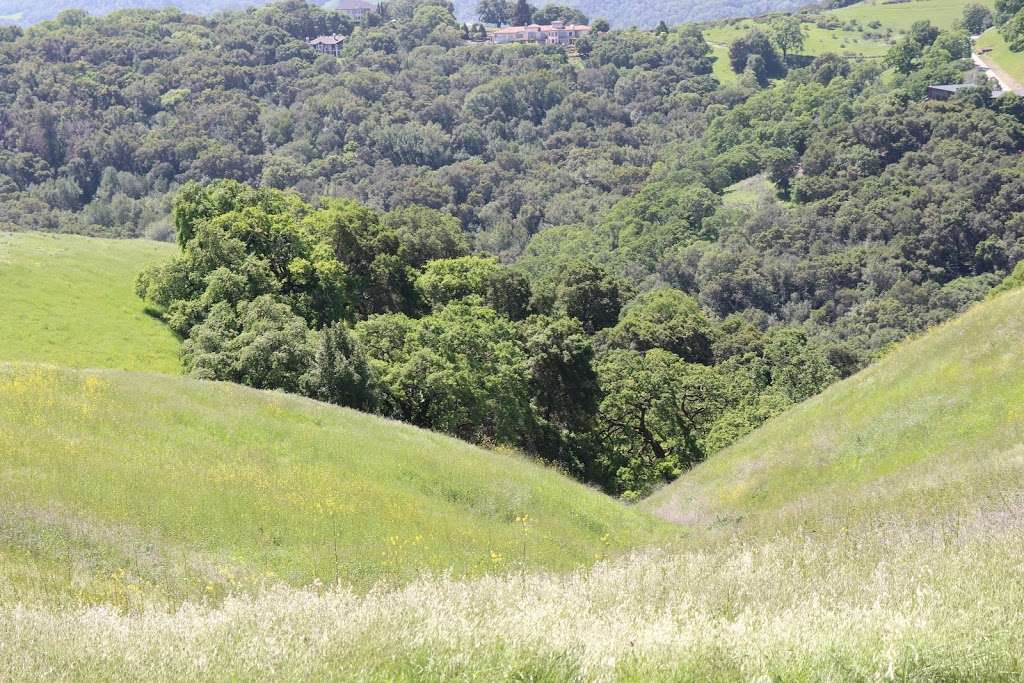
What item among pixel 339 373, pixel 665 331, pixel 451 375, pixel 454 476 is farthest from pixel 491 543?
pixel 665 331

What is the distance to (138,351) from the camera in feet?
155

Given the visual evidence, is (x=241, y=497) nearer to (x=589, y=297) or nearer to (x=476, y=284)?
(x=476, y=284)

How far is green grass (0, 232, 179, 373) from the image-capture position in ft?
146

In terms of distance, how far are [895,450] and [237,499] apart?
14.9 metres

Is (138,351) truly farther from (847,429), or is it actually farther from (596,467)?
(847,429)

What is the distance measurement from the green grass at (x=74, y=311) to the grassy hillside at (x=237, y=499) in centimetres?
2082

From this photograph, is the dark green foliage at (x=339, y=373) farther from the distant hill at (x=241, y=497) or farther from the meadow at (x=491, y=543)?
the meadow at (x=491, y=543)

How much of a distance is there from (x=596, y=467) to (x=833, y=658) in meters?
41.7

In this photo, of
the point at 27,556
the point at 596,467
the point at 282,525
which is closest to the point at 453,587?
the point at 27,556

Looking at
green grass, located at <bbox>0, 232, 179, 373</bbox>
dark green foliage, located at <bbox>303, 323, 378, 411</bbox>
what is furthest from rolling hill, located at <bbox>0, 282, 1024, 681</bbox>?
green grass, located at <bbox>0, 232, 179, 373</bbox>

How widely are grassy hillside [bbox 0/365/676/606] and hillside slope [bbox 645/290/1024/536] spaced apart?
3.12m

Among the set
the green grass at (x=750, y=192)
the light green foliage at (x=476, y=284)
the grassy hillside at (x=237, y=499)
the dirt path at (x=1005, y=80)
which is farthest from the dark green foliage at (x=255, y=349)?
the dirt path at (x=1005, y=80)

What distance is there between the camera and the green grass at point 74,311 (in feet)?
146

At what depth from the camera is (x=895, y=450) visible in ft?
70.9
